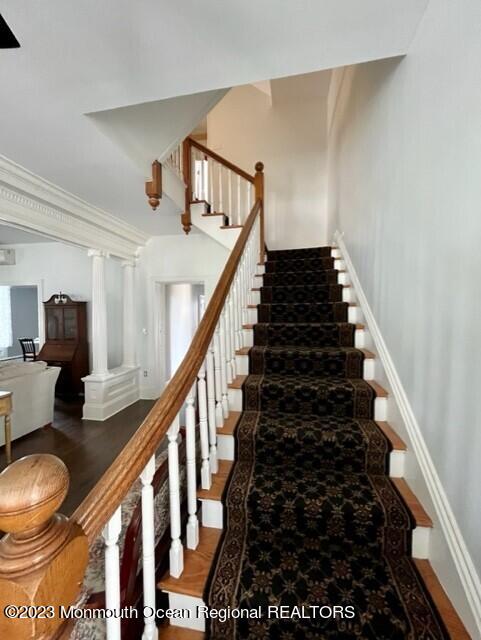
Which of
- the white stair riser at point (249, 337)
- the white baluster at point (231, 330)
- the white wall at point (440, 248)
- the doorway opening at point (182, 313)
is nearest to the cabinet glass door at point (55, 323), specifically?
the doorway opening at point (182, 313)

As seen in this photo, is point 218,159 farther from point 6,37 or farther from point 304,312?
point 6,37

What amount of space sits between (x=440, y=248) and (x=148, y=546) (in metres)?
1.43

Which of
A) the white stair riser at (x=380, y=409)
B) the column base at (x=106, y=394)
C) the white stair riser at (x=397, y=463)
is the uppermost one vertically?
the white stair riser at (x=380, y=409)

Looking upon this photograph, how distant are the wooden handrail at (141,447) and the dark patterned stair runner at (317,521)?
54cm

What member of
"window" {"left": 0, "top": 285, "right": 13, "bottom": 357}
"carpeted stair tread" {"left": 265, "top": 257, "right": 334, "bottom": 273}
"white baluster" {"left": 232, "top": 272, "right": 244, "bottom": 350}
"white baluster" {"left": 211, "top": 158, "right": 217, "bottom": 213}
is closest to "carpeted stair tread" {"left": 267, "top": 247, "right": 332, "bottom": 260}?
"carpeted stair tread" {"left": 265, "top": 257, "right": 334, "bottom": 273}

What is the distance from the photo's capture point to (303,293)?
103 inches

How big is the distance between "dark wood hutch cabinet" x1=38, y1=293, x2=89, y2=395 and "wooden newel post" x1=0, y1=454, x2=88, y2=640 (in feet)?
17.0

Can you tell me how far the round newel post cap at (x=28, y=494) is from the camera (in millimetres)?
397

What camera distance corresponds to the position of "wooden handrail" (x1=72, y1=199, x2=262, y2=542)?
0.61 m

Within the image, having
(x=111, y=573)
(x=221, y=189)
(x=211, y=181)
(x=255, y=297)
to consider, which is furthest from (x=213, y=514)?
(x=211, y=181)

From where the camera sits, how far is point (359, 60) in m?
1.34

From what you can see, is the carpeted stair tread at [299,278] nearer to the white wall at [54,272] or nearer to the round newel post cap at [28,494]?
the round newel post cap at [28,494]

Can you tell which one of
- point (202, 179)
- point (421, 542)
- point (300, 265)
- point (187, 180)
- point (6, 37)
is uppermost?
point (202, 179)

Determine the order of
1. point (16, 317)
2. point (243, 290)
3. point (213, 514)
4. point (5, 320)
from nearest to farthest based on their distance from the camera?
1. point (213, 514)
2. point (243, 290)
3. point (5, 320)
4. point (16, 317)
